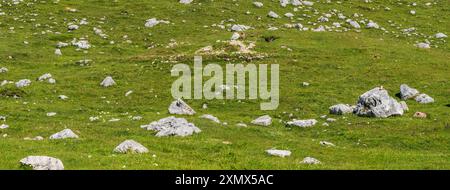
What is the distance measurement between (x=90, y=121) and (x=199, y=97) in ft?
32.6

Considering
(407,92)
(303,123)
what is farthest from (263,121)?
(407,92)

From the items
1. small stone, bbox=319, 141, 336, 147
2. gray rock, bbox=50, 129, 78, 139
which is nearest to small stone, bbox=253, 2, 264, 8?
small stone, bbox=319, 141, 336, 147

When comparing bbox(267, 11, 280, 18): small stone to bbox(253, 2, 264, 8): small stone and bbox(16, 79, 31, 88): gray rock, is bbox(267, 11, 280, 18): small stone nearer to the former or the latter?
bbox(253, 2, 264, 8): small stone

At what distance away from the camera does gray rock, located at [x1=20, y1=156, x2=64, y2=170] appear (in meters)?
19.8

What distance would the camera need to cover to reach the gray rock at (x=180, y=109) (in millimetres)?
36562

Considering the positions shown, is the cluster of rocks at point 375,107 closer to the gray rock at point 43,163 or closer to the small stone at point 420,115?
the small stone at point 420,115

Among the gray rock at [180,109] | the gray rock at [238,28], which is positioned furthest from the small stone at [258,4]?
the gray rock at [180,109]

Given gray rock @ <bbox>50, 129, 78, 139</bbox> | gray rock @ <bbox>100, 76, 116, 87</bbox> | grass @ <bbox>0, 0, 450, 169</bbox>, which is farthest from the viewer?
gray rock @ <bbox>100, 76, 116, 87</bbox>

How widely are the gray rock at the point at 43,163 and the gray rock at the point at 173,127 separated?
361 inches

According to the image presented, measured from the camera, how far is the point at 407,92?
4250 cm

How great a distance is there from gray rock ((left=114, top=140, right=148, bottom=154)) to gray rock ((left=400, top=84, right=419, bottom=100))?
83.2ft

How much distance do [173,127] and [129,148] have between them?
238 inches

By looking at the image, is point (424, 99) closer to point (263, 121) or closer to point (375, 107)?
point (375, 107)
